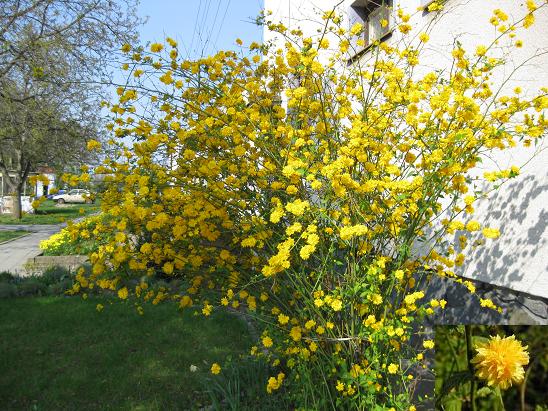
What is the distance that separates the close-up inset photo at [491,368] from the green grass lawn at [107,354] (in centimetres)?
230

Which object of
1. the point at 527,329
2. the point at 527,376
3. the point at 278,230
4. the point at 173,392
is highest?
the point at 278,230

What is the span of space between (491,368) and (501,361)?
5cm

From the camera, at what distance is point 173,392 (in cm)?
388

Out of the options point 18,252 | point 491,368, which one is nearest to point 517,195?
point 491,368

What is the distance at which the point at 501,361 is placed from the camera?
1.63 meters

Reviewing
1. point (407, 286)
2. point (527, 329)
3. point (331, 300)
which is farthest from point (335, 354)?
point (527, 329)

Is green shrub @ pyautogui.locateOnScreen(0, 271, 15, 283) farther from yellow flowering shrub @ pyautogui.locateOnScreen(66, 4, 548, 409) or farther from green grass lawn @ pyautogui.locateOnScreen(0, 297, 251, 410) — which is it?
yellow flowering shrub @ pyautogui.locateOnScreen(66, 4, 548, 409)

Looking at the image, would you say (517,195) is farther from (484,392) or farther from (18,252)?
(18,252)

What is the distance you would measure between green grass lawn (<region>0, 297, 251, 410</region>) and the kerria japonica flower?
8.13ft

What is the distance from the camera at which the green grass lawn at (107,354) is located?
149 inches

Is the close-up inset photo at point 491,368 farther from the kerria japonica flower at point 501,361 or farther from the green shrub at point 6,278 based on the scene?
the green shrub at point 6,278

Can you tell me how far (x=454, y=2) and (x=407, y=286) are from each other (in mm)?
2615

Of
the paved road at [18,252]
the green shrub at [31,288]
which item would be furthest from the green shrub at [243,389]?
the paved road at [18,252]

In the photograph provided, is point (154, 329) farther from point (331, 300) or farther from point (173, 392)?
point (331, 300)
